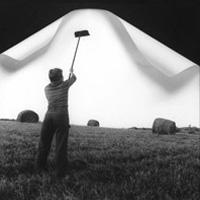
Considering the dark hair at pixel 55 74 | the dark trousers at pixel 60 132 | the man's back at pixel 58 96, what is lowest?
the dark trousers at pixel 60 132

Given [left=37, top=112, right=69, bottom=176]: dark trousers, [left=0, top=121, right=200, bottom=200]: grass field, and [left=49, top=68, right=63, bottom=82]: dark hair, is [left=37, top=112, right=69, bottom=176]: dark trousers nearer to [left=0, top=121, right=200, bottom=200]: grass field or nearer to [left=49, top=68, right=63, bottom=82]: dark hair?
[left=0, top=121, right=200, bottom=200]: grass field

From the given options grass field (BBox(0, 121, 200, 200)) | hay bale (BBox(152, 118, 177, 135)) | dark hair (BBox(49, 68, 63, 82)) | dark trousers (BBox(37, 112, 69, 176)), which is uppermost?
hay bale (BBox(152, 118, 177, 135))

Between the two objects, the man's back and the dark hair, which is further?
the dark hair

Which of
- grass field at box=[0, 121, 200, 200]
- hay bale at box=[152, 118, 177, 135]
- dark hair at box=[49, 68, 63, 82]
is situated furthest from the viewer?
hay bale at box=[152, 118, 177, 135]

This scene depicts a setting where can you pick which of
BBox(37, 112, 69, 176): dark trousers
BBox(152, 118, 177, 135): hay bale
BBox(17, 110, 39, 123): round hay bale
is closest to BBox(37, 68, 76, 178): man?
BBox(37, 112, 69, 176): dark trousers

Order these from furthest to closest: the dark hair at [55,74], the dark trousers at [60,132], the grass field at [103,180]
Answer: the dark hair at [55,74] → the dark trousers at [60,132] → the grass field at [103,180]

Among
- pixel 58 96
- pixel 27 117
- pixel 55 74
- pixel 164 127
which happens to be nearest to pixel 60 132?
pixel 58 96

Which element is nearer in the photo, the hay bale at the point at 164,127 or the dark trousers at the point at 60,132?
the dark trousers at the point at 60,132

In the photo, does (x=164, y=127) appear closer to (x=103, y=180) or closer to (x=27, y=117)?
(x=27, y=117)

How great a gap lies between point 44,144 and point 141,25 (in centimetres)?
262

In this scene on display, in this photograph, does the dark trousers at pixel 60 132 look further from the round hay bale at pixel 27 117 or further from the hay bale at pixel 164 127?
the round hay bale at pixel 27 117

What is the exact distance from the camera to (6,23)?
482 cm

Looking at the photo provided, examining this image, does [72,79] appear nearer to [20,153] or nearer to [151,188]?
[151,188]

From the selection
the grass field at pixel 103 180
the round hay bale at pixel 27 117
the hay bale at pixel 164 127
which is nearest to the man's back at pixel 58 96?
the grass field at pixel 103 180
